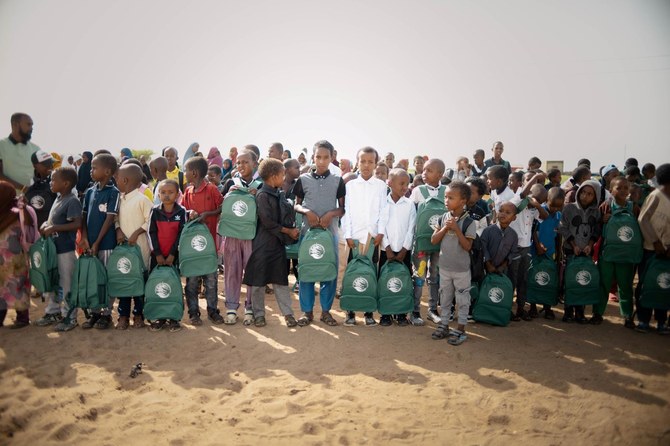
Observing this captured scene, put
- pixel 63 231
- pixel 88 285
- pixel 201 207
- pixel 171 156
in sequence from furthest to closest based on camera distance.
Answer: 1. pixel 171 156
2. pixel 201 207
3. pixel 63 231
4. pixel 88 285

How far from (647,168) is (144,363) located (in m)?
10.4

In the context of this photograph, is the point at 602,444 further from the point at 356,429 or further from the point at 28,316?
the point at 28,316

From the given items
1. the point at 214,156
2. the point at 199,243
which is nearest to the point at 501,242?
the point at 199,243

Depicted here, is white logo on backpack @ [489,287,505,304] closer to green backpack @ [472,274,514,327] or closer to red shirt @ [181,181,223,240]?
green backpack @ [472,274,514,327]

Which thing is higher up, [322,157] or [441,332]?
[322,157]

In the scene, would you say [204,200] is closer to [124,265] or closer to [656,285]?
[124,265]

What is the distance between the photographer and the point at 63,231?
536cm

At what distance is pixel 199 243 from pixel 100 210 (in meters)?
1.36

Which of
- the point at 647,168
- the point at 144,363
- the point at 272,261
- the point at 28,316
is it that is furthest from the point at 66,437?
the point at 647,168

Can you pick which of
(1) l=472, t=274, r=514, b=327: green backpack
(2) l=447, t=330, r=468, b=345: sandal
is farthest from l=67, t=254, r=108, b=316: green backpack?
(1) l=472, t=274, r=514, b=327: green backpack

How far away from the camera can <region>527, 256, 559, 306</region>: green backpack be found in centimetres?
590

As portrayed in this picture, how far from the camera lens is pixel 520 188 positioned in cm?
731

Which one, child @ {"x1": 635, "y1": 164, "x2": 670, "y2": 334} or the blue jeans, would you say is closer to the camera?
child @ {"x1": 635, "y1": 164, "x2": 670, "y2": 334}

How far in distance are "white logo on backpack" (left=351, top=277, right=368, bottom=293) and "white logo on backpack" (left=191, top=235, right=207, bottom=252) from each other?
2008 millimetres
